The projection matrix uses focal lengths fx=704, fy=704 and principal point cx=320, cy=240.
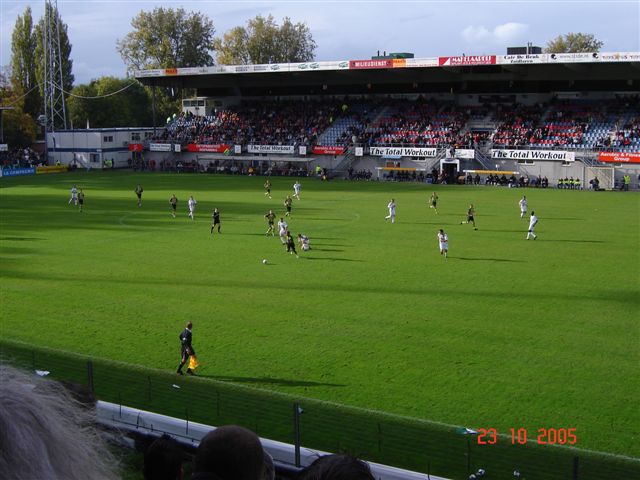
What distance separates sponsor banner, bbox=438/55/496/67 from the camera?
7188cm

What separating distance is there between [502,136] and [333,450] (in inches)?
2606

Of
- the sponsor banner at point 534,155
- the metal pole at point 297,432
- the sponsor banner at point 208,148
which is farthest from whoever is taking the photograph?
the sponsor banner at point 208,148

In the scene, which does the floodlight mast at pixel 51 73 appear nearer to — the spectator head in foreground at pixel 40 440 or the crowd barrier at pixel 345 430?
the crowd barrier at pixel 345 430

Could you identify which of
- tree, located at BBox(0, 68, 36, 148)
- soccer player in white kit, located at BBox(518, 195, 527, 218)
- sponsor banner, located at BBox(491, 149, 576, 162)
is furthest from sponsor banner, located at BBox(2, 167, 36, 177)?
soccer player in white kit, located at BBox(518, 195, 527, 218)

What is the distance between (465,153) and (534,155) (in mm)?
6966

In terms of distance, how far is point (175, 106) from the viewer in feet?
398

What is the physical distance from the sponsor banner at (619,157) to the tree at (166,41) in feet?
252

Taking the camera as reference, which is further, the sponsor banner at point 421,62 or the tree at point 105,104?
the tree at point 105,104

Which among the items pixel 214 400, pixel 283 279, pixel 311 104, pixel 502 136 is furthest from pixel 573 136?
pixel 214 400

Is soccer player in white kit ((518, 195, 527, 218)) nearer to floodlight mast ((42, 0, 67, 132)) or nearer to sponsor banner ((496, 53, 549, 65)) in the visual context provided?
sponsor banner ((496, 53, 549, 65))

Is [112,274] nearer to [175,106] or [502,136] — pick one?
[502,136]

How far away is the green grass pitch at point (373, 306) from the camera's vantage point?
50.6 feet

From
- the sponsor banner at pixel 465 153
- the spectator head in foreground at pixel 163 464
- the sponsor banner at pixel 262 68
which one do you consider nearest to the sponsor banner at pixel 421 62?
the sponsor banner at pixel 465 153

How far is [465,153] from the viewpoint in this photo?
7181 centimetres
